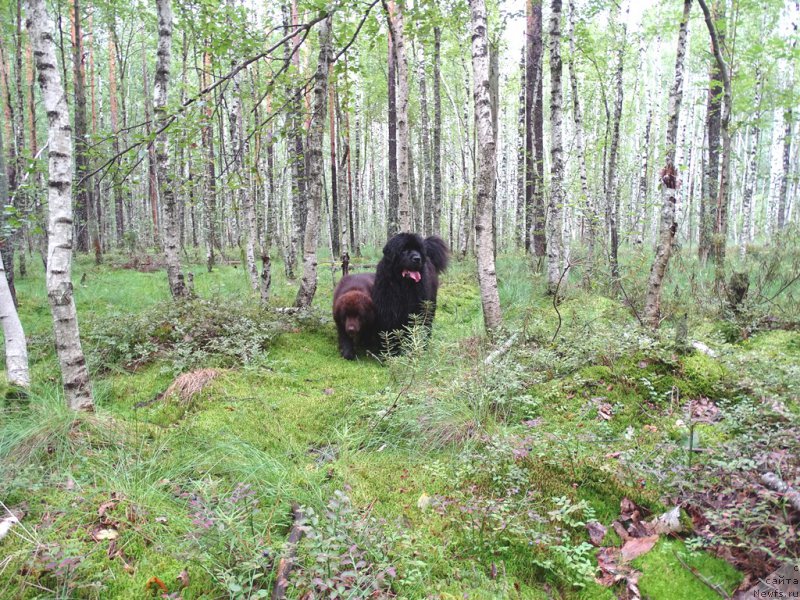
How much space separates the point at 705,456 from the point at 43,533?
127 inches

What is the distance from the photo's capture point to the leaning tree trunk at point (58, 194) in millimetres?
3301

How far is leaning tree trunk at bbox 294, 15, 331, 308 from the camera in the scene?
6.45 metres

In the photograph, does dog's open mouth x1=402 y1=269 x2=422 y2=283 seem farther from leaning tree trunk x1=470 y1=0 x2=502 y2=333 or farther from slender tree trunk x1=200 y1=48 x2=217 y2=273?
slender tree trunk x1=200 y1=48 x2=217 y2=273

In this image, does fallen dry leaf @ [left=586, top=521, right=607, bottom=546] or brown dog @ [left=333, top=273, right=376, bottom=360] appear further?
brown dog @ [left=333, top=273, right=376, bottom=360]

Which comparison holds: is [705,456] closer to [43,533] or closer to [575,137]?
[43,533]

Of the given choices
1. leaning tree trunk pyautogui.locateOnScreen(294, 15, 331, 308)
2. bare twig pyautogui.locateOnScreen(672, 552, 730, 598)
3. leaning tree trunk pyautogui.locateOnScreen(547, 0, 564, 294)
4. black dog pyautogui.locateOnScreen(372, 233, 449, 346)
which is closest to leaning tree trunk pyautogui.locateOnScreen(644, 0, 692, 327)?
leaning tree trunk pyautogui.locateOnScreen(547, 0, 564, 294)

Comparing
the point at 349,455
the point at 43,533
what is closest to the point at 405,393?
the point at 349,455

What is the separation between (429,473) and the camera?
3.01 metres

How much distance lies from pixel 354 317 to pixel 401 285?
2.47 feet

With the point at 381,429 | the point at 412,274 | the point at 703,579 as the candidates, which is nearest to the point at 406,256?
the point at 412,274

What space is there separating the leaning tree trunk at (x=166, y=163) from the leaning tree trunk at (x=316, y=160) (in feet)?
6.03

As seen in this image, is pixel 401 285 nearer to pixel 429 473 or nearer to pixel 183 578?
pixel 429 473

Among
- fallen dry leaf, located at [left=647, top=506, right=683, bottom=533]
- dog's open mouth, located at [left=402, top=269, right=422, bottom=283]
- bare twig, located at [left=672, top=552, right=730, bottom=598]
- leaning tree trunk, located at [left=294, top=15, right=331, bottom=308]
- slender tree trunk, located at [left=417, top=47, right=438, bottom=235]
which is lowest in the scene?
bare twig, located at [left=672, top=552, right=730, bottom=598]

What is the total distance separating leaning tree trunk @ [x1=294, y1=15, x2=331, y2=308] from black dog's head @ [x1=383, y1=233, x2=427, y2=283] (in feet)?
4.09
